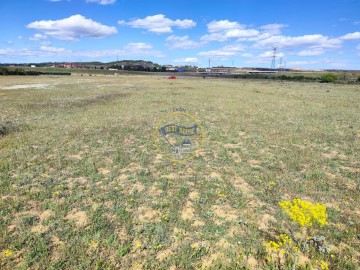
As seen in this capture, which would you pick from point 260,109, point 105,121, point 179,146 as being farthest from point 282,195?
point 260,109

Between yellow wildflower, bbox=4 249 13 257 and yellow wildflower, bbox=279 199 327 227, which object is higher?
yellow wildflower, bbox=279 199 327 227

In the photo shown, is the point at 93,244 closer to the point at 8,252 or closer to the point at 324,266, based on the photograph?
the point at 8,252

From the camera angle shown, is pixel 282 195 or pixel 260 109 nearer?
pixel 282 195

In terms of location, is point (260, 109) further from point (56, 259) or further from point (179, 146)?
point (56, 259)

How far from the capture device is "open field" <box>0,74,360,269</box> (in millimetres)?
5887

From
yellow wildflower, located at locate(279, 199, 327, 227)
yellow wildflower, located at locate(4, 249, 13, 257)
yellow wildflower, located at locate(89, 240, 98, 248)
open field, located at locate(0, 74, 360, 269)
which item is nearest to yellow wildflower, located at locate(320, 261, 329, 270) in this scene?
open field, located at locate(0, 74, 360, 269)

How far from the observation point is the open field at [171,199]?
19.3ft

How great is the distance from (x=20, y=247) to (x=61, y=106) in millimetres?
22750

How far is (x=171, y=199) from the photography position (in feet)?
27.4

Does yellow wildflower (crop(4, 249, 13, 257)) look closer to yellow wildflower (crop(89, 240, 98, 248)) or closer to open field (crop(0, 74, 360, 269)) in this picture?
open field (crop(0, 74, 360, 269))

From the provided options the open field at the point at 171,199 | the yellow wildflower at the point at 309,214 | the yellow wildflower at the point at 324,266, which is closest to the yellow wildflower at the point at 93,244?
the open field at the point at 171,199

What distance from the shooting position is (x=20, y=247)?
6.00 meters

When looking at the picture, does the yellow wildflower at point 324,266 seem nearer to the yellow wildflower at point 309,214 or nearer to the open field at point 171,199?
the open field at point 171,199

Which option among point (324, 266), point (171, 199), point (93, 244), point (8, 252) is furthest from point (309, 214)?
point (8, 252)
